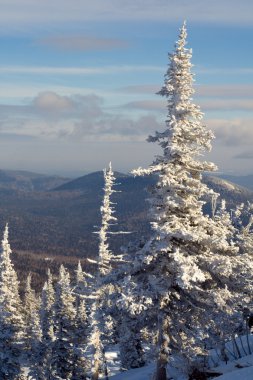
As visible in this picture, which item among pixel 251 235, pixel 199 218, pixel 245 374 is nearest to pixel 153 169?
pixel 199 218

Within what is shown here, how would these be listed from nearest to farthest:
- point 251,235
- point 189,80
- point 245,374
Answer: point 245,374 < point 189,80 < point 251,235

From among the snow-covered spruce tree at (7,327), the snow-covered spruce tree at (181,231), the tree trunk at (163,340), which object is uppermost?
the snow-covered spruce tree at (181,231)

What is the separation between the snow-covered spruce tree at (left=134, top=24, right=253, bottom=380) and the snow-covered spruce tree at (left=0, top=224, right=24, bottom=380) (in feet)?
80.9

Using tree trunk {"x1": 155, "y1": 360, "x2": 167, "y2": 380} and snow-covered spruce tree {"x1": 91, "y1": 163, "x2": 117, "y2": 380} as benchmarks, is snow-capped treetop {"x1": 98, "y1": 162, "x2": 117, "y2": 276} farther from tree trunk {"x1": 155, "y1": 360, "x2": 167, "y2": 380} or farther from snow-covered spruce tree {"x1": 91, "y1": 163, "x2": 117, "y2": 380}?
tree trunk {"x1": 155, "y1": 360, "x2": 167, "y2": 380}

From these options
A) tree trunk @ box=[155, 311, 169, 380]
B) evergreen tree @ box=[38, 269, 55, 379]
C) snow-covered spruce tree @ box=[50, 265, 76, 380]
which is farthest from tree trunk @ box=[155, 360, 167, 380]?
evergreen tree @ box=[38, 269, 55, 379]

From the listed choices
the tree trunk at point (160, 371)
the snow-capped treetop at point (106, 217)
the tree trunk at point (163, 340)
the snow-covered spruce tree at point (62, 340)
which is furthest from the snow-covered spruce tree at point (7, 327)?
the tree trunk at point (163, 340)

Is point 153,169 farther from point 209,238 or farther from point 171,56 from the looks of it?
point 171,56

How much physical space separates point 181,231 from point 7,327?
96.1ft

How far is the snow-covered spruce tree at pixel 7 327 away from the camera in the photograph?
1662 inches

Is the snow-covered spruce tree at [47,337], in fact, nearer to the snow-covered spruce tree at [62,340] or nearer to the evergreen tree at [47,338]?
the evergreen tree at [47,338]

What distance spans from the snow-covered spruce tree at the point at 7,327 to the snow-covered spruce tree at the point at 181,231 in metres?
24.6

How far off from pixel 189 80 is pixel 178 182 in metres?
4.64

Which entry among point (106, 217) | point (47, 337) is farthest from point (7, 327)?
point (106, 217)

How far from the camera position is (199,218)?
20.2 m
